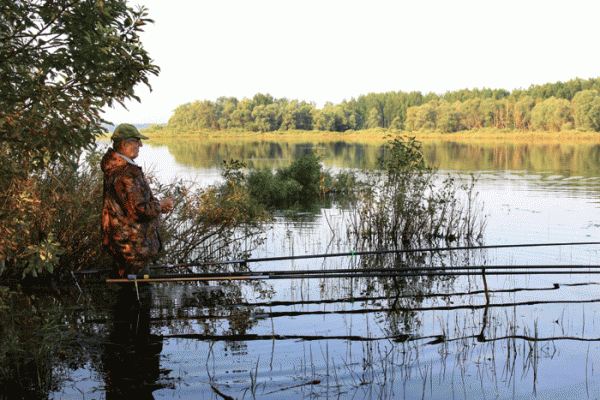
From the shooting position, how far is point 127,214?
18.1ft

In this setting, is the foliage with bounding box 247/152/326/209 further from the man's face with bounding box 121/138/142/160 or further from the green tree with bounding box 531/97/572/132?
the green tree with bounding box 531/97/572/132

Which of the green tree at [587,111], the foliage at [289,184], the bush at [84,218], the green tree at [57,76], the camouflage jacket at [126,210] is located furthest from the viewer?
the green tree at [587,111]

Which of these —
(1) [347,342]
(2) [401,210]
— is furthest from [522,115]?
(1) [347,342]

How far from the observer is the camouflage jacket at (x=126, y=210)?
5414mm

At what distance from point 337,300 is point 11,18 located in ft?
18.1

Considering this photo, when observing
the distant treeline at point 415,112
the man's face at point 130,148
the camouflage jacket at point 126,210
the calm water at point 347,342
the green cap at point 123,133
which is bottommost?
the calm water at point 347,342

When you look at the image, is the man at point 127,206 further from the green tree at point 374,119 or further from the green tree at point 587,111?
the green tree at point 374,119

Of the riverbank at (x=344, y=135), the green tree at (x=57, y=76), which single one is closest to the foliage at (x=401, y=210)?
the green tree at (x=57, y=76)

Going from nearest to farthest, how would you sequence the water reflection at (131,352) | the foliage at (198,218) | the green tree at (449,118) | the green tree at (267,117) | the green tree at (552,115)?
the water reflection at (131,352) → the foliage at (198,218) → the green tree at (552,115) → the green tree at (449,118) → the green tree at (267,117)

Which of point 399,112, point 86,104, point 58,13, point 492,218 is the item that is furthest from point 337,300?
point 399,112

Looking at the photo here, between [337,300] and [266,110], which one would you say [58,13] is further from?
[266,110]

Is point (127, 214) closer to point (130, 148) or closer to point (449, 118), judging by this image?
point (130, 148)

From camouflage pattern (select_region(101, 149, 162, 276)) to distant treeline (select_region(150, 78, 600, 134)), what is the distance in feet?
324

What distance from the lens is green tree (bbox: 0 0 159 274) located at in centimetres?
392
